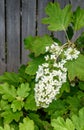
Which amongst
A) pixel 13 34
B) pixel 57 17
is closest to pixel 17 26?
pixel 13 34

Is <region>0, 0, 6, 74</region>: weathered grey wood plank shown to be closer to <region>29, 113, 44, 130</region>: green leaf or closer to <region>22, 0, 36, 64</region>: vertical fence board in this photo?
<region>22, 0, 36, 64</region>: vertical fence board

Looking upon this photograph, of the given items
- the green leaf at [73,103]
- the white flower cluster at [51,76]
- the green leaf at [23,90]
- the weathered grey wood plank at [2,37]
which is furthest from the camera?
the weathered grey wood plank at [2,37]

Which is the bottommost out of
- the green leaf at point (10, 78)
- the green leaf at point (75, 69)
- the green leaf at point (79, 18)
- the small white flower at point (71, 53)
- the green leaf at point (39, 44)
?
the green leaf at point (10, 78)

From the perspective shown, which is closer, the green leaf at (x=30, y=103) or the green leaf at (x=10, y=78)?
the green leaf at (x=30, y=103)

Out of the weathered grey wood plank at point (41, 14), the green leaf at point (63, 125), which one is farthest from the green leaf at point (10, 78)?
the weathered grey wood plank at point (41, 14)

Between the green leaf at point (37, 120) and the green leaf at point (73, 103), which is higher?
the green leaf at point (73, 103)

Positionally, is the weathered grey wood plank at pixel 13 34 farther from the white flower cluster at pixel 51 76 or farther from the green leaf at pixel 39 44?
the white flower cluster at pixel 51 76

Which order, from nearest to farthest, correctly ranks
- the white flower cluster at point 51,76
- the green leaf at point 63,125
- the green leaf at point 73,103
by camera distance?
the green leaf at point 63,125 → the white flower cluster at point 51,76 → the green leaf at point 73,103

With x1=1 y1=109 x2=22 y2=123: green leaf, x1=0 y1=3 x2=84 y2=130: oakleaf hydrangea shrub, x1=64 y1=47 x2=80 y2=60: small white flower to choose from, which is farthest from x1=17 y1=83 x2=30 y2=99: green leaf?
x1=64 y1=47 x2=80 y2=60: small white flower
